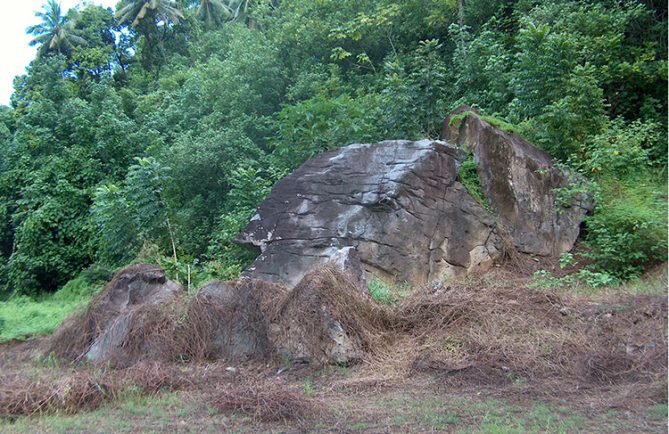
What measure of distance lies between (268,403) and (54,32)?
30.2 meters

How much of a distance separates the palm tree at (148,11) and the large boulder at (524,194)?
910 inches

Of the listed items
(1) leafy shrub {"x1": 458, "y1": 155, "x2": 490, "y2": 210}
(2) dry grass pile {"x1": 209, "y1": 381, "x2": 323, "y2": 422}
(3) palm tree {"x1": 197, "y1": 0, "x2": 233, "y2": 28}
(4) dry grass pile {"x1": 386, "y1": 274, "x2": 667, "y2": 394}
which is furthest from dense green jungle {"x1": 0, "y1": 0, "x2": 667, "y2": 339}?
(3) palm tree {"x1": 197, "y1": 0, "x2": 233, "y2": 28}

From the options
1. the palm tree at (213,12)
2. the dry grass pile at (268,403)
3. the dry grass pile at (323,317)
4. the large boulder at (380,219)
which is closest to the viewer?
the dry grass pile at (268,403)

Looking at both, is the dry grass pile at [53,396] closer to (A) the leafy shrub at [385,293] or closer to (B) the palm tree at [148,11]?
(A) the leafy shrub at [385,293]

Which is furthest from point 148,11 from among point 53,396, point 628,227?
point 53,396

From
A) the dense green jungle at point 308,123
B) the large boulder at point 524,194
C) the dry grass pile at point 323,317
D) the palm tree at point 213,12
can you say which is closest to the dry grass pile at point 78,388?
the dry grass pile at point 323,317

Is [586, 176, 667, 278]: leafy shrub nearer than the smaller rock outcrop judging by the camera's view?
No

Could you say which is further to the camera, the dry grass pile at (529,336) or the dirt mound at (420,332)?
the dirt mound at (420,332)

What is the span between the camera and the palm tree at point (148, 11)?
3092 centimetres

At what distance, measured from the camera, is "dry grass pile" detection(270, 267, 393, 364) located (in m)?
7.98

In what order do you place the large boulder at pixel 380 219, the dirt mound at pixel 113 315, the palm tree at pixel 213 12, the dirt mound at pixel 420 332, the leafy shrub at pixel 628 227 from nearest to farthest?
the dirt mound at pixel 420 332 → the dirt mound at pixel 113 315 → the leafy shrub at pixel 628 227 → the large boulder at pixel 380 219 → the palm tree at pixel 213 12

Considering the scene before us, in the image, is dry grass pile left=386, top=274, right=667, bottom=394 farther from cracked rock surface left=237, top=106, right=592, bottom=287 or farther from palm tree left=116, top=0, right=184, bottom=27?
palm tree left=116, top=0, right=184, bottom=27

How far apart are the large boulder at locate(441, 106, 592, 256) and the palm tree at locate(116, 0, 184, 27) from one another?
23.1 m

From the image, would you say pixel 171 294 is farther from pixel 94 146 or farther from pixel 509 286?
pixel 94 146
